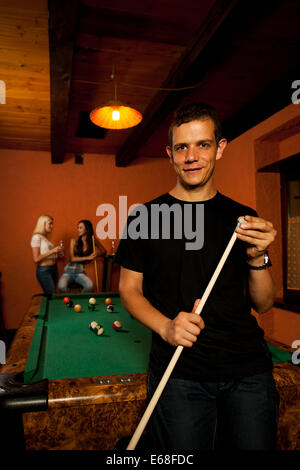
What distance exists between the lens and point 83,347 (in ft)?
6.01

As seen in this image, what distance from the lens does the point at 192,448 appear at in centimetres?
99

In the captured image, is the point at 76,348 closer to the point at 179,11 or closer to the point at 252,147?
the point at 179,11

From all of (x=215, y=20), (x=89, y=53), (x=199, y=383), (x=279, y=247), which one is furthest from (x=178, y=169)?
(x=279, y=247)

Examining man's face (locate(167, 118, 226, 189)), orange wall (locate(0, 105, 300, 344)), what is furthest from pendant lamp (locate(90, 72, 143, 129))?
orange wall (locate(0, 105, 300, 344))

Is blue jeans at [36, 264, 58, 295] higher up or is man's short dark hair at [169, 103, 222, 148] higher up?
man's short dark hair at [169, 103, 222, 148]

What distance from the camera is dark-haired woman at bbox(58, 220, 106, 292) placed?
4496 mm

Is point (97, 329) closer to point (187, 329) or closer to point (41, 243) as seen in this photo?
point (187, 329)

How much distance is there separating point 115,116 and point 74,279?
2451 mm

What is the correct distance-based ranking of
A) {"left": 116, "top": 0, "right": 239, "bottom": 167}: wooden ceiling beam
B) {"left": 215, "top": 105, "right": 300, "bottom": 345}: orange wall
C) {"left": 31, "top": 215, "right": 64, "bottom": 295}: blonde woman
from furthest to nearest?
{"left": 31, "top": 215, "right": 64, "bottom": 295}: blonde woman, {"left": 215, "top": 105, "right": 300, "bottom": 345}: orange wall, {"left": 116, "top": 0, "right": 239, "bottom": 167}: wooden ceiling beam

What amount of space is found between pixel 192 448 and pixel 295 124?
128 inches

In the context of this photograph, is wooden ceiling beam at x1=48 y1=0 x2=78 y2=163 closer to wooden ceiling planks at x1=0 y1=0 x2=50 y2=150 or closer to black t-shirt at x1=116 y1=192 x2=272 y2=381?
wooden ceiling planks at x1=0 y1=0 x2=50 y2=150

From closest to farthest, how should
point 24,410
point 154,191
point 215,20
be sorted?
1. point 24,410
2. point 215,20
3. point 154,191

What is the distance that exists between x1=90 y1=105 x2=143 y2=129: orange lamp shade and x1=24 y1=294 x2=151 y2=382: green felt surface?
1.68m

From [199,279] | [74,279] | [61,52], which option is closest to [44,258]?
[74,279]
